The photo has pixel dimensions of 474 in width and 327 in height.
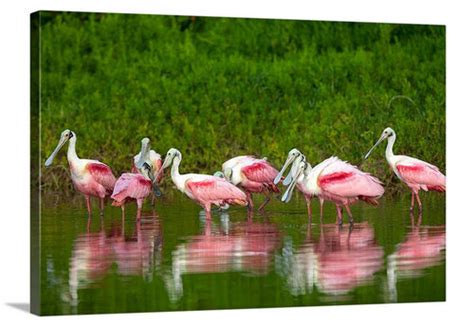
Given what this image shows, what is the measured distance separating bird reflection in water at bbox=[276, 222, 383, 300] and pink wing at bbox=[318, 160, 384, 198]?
13.0 inches

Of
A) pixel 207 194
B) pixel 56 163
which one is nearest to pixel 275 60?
pixel 207 194

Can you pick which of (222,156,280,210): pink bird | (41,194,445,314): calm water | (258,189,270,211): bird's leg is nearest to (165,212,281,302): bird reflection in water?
(41,194,445,314): calm water

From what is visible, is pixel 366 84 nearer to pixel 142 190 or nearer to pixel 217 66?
pixel 217 66

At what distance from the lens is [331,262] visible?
12.2m

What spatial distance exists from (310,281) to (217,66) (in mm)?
1882

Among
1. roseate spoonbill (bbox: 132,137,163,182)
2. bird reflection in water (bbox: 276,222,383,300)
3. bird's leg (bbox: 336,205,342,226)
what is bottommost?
bird reflection in water (bbox: 276,222,383,300)

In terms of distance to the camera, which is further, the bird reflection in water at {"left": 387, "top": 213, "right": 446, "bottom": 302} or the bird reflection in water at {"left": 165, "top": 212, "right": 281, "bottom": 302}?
the bird reflection in water at {"left": 387, "top": 213, "right": 446, "bottom": 302}

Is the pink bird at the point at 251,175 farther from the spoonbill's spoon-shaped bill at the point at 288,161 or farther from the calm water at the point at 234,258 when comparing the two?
the calm water at the point at 234,258

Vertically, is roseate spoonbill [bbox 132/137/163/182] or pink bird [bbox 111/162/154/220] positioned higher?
roseate spoonbill [bbox 132/137/163/182]

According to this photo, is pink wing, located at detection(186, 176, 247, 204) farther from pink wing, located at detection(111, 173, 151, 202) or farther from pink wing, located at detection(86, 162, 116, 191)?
pink wing, located at detection(86, 162, 116, 191)

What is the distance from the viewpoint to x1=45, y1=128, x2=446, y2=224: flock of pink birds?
39.1 ft

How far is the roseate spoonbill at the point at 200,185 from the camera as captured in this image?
12195mm

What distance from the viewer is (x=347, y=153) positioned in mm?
12602

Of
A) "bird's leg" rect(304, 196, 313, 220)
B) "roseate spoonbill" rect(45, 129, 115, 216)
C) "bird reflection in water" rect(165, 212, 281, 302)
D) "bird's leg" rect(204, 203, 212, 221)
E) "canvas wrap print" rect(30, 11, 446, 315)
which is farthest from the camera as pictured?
"bird's leg" rect(304, 196, 313, 220)
